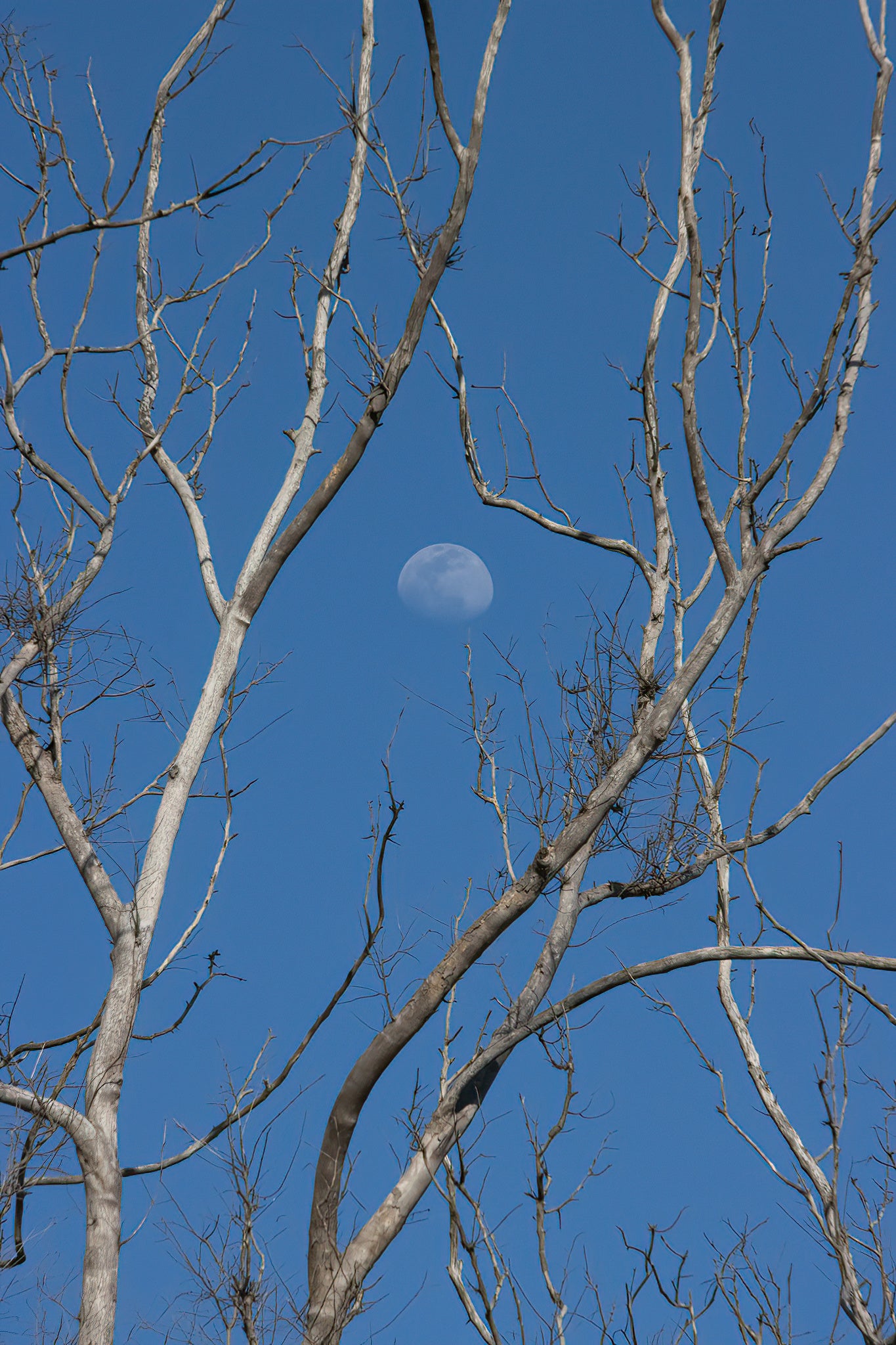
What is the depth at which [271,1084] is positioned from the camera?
5121mm

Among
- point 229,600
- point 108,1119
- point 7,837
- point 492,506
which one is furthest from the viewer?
point 492,506

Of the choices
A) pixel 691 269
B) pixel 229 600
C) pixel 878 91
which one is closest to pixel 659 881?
pixel 229 600

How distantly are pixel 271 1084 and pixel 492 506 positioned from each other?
2.98 meters

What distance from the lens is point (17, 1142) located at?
4406 mm

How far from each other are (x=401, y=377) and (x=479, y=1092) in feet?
11.0

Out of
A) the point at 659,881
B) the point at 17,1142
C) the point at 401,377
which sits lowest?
the point at 17,1142

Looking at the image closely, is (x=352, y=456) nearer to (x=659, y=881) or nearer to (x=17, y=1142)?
(x=659, y=881)

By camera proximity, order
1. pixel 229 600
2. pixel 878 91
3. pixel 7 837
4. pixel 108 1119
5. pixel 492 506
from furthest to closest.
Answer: pixel 492 506
pixel 229 600
pixel 7 837
pixel 878 91
pixel 108 1119

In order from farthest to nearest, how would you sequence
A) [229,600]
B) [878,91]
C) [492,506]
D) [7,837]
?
[492,506] → [229,600] → [7,837] → [878,91]

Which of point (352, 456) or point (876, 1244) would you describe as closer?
point (876, 1244)

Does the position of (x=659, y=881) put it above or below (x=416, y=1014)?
above

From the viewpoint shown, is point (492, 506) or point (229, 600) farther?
point (492, 506)

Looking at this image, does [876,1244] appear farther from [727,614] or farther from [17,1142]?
[17,1142]

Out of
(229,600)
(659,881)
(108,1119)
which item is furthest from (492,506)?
(108,1119)
